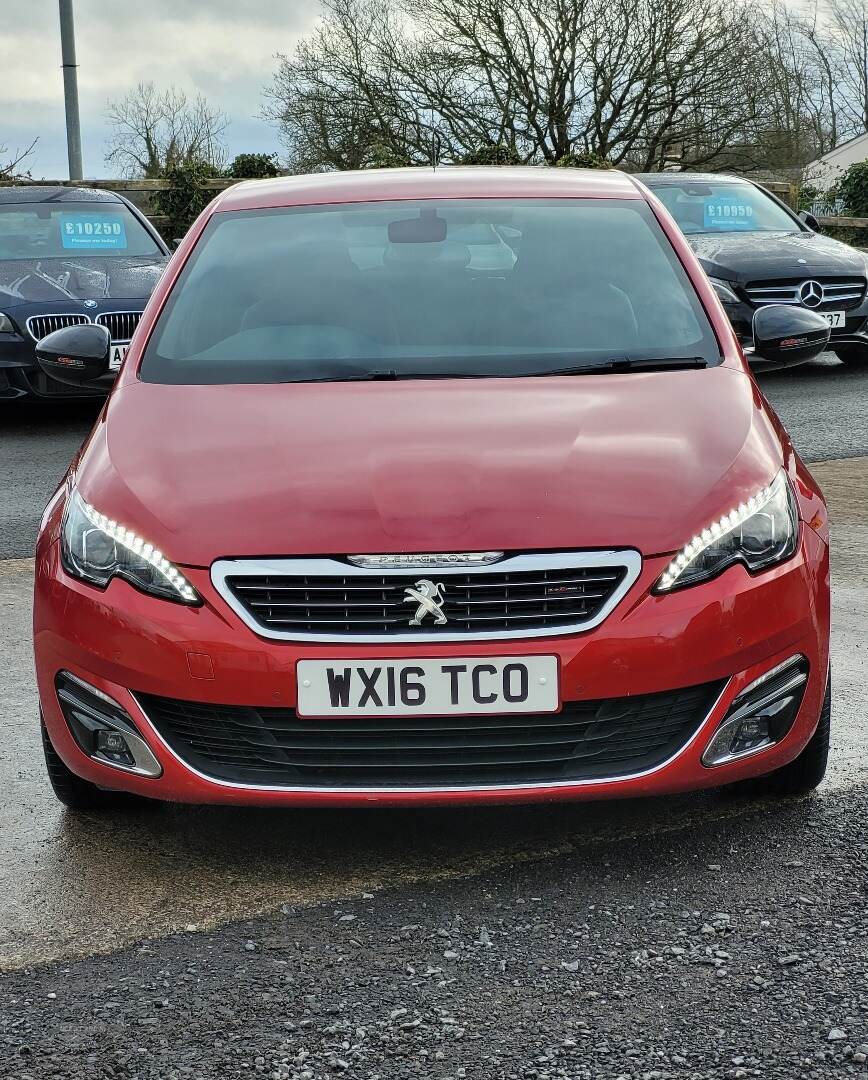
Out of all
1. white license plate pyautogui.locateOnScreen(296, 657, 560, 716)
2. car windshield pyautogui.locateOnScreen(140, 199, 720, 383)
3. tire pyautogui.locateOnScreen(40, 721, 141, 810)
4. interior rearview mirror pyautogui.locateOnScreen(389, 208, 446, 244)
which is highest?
interior rearview mirror pyautogui.locateOnScreen(389, 208, 446, 244)

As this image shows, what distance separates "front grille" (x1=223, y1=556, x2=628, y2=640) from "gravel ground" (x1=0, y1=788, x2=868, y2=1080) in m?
0.59

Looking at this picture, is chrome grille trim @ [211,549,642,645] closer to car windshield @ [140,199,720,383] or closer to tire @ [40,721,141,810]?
tire @ [40,721,141,810]

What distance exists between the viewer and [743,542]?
10.5 ft

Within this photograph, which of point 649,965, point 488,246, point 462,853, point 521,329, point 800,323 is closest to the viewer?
point 649,965

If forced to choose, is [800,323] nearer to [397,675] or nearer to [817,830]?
[817,830]

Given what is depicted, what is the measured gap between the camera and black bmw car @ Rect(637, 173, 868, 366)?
37.7ft

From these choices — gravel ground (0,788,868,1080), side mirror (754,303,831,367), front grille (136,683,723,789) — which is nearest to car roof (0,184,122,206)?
side mirror (754,303,831,367)

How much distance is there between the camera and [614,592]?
3.08 m

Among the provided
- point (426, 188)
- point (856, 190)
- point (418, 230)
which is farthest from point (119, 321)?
point (856, 190)

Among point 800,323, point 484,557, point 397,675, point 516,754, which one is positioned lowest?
Answer: point 516,754

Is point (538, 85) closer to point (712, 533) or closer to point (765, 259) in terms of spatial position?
point (765, 259)

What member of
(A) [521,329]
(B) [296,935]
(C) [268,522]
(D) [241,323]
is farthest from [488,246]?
(B) [296,935]

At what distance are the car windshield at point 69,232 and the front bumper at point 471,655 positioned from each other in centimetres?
836

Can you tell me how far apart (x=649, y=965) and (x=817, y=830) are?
31.4 inches
